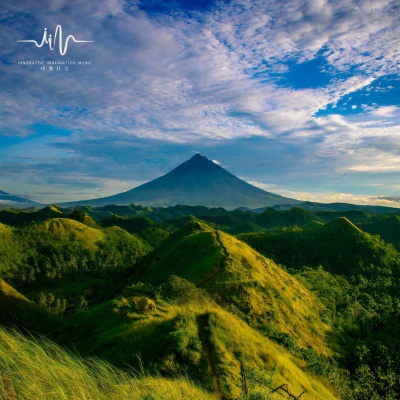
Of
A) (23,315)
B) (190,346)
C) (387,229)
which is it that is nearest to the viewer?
(190,346)

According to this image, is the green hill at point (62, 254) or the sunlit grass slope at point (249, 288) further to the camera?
the green hill at point (62, 254)

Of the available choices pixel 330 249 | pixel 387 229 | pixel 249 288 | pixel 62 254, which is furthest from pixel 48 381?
pixel 387 229

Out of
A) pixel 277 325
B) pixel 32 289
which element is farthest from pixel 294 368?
pixel 32 289

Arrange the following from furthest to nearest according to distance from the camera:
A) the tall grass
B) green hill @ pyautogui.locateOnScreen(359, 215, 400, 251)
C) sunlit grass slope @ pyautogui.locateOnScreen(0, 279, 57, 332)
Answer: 1. green hill @ pyautogui.locateOnScreen(359, 215, 400, 251)
2. sunlit grass slope @ pyautogui.locateOnScreen(0, 279, 57, 332)
3. the tall grass

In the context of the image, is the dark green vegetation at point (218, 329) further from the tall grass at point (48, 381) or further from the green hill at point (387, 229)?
the green hill at point (387, 229)

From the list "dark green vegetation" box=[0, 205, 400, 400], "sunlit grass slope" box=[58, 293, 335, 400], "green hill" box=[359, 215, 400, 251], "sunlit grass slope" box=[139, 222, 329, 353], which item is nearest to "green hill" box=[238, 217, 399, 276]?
"dark green vegetation" box=[0, 205, 400, 400]

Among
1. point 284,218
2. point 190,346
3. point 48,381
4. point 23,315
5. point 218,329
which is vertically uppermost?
point 284,218

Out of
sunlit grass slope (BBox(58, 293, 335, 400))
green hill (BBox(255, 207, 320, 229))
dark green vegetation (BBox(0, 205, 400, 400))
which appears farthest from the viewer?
green hill (BBox(255, 207, 320, 229))

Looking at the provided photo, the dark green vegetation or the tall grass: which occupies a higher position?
the tall grass

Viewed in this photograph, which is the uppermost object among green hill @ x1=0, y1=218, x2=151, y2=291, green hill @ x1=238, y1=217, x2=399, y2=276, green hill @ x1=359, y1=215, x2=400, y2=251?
green hill @ x1=359, y1=215, x2=400, y2=251

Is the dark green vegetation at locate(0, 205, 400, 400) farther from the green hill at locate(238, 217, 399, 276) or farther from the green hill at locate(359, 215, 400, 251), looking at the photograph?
the green hill at locate(359, 215, 400, 251)

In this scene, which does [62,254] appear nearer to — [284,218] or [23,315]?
[23,315]

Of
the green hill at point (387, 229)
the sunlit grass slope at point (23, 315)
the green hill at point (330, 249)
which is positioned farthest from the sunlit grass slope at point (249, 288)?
the green hill at point (387, 229)

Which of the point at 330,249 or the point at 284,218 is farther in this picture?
the point at 284,218
